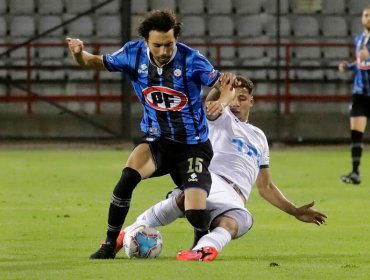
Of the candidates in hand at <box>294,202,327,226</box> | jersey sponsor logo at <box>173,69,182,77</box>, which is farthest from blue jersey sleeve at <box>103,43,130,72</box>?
hand at <box>294,202,327,226</box>

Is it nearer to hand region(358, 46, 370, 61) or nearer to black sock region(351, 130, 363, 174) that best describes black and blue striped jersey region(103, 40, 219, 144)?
hand region(358, 46, 370, 61)

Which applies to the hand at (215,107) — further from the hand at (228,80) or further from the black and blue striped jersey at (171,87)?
the black and blue striped jersey at (171,87)

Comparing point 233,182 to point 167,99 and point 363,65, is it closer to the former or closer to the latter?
point 167,99

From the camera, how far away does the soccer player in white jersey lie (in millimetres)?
9039

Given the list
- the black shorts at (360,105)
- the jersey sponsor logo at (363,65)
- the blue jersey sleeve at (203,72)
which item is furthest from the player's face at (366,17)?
the blue jersey sleeve at (203,72)

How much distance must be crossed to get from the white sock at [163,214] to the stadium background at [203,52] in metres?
13.5

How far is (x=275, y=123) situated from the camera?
2312cm

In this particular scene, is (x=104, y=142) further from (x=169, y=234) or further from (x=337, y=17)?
(x=169, y=234)

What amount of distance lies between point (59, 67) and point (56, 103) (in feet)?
3.36

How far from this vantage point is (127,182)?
8.78 meters

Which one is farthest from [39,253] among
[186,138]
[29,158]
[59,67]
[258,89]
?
[258,89]

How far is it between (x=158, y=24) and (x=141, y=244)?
1.61 m

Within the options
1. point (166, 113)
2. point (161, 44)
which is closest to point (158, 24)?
point (161, 44)

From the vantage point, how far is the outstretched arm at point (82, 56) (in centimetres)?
901
